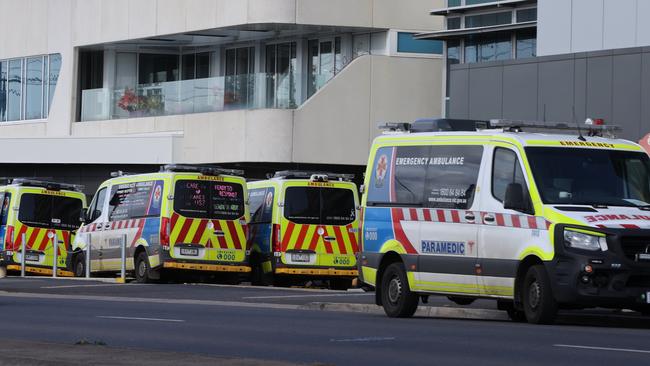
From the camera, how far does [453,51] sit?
41875 mm

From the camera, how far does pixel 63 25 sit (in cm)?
5394

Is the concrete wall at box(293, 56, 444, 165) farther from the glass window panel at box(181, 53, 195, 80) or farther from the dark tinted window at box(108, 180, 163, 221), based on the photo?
the dark tinted window at box(108, 180, 163, 221)

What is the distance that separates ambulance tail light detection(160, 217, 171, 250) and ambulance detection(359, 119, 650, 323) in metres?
10.2

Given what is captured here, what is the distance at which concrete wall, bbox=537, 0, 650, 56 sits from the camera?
106ft

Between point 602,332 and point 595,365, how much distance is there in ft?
14.6

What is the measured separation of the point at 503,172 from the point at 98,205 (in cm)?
1731

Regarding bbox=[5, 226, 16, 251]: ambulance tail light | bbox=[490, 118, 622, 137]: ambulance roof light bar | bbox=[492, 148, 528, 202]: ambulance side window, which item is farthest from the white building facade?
bbox=[492, 148, 528, 202]: ambulance side window

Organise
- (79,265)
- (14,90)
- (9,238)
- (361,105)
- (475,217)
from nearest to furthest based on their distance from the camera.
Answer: (475,217), (79,265), (9,238), (361,105), (14,90)

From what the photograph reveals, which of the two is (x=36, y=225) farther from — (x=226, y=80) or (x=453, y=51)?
(x=453, y=51)

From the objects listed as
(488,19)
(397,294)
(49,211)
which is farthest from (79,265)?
(397,294)

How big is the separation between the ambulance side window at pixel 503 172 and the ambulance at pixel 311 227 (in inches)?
459

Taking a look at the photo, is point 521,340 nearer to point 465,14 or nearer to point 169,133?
point 465,14

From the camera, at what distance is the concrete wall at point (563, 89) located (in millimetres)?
31766

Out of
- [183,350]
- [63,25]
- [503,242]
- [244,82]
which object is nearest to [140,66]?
[63,25]
